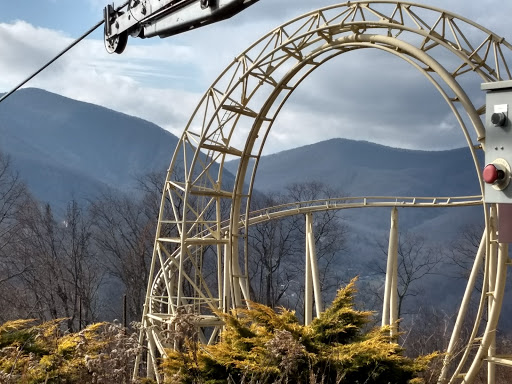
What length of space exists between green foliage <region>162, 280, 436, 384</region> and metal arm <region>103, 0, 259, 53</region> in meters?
3.00

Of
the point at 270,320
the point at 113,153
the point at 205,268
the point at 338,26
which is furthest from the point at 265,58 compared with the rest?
A: the point at 113,153

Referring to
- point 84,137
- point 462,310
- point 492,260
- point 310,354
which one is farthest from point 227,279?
point 84,137

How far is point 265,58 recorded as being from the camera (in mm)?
11188

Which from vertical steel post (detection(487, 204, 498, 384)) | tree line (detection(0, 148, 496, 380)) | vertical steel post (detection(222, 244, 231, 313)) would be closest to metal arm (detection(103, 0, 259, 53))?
vertical steel post (detection(487, 204, 498, 384))

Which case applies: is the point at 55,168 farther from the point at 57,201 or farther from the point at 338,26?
the point at 338,26

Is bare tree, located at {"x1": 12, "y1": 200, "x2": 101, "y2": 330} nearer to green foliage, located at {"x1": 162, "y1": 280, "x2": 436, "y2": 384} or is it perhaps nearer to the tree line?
the tree line

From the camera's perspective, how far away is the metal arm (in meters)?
4.79

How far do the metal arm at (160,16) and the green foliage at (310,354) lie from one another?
2999mm

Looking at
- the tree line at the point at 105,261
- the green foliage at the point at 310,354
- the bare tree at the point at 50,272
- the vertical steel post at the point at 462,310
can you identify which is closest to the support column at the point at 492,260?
the vertical steel post at the point at 462,310

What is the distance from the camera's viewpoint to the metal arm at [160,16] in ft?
15.7

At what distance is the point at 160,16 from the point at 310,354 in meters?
3.53

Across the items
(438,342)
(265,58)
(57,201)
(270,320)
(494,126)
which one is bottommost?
(438,342)

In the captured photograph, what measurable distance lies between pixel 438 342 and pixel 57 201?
56.4 metres

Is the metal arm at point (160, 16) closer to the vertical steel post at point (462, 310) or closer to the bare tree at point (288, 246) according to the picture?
the vertical steel post at point (462, 310)
